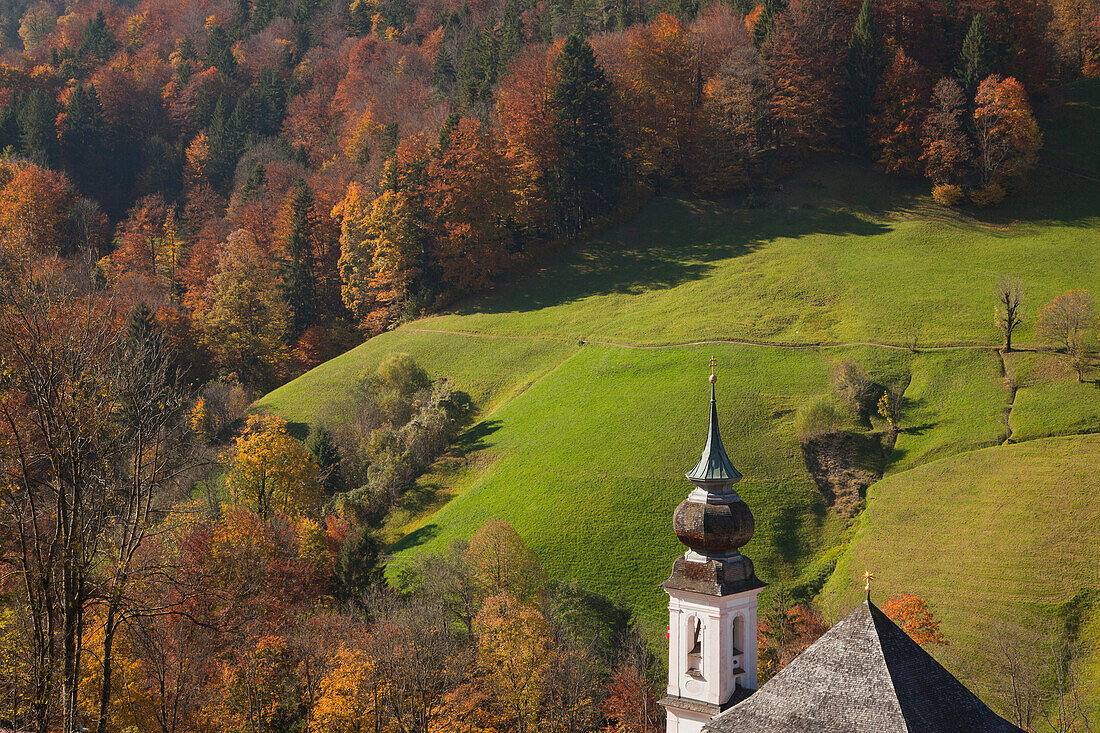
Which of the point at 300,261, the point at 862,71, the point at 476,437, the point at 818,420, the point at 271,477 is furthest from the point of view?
the point at 862,71

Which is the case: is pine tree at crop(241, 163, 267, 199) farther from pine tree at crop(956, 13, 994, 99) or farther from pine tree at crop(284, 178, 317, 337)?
pine tree at crop(956, 13, 994, 99)

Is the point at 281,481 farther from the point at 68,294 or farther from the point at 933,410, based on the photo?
the point at 68,294

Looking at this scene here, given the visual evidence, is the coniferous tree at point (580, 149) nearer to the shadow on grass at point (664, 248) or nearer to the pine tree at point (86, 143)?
the shadow on grass at point (664, 248)

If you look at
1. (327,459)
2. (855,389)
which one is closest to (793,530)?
(855,389)

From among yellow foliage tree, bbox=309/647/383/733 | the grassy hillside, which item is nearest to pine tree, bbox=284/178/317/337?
yellow foliage tree, bbox=309/647/383/733

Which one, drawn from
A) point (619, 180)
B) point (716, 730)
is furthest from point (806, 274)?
point (716, 730)

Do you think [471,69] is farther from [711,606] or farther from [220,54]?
[711,606]

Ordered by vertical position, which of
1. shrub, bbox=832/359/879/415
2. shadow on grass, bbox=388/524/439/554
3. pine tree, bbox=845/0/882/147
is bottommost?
shadow on grass, bbox=388/524/439/554
